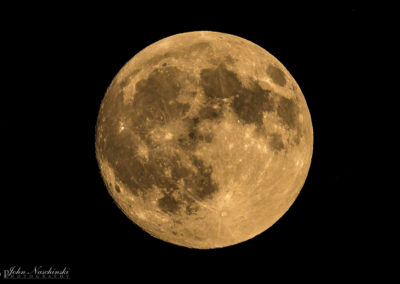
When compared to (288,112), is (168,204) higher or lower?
lower

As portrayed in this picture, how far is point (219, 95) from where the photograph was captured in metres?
2.74

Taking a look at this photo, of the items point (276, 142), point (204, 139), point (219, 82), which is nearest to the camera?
point (204, 139)

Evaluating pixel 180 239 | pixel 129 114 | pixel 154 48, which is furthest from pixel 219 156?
pixel 154 48

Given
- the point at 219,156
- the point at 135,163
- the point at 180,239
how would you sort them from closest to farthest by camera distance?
the point at 219,156 → the point at 135,163 → the point at 180,239

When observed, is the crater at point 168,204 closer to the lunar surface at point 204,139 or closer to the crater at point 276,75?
the lunar surface at point 204,139

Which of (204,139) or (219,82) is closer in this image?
(204,139)

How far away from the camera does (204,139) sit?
269cm

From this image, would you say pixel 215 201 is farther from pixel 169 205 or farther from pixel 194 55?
pixel 194 55

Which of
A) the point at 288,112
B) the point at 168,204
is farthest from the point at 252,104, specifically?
the point at 168,204

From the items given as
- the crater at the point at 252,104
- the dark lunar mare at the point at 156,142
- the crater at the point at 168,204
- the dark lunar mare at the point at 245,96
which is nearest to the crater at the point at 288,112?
the dark lunar mare at the point at 245,96

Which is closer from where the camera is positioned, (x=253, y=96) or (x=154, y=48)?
(x=253, y=96)

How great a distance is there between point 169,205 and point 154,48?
62.8 inches

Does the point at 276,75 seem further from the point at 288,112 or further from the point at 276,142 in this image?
the point at 276,142

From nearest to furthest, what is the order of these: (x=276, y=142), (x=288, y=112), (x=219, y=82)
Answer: (x=219, y=82)
(x=276, y=142)
(x=288, y=112)
